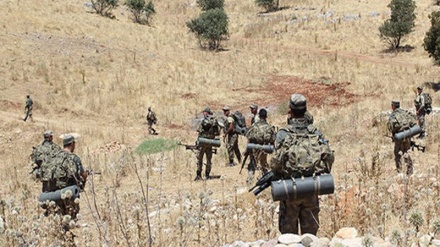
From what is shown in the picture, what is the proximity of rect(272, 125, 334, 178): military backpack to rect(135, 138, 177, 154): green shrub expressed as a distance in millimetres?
9758

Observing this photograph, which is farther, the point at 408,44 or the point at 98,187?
the point at 408,44

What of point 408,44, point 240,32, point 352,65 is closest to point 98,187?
point 352,65

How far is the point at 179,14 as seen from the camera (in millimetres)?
45656

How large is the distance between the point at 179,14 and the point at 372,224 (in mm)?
43311

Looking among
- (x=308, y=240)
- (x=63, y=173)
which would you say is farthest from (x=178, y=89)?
(x=308, y=240)

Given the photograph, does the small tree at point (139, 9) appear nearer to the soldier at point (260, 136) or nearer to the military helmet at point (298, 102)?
the soldier at point (260, 136)

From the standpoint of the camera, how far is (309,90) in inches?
889

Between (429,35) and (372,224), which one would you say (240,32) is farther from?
(372,224)

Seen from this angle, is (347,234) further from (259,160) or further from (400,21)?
(400,21)

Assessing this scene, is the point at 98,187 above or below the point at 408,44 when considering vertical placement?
below

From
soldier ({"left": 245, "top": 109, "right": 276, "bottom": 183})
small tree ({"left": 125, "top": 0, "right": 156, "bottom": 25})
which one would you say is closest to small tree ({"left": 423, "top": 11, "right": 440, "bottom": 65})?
soldier ({"left": 245, "top": 109, "right": 276, "bottom": 183})

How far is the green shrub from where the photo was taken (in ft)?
45.5

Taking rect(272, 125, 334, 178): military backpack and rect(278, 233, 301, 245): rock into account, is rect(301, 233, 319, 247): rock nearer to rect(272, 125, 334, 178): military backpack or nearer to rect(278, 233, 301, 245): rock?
rect(278, 233, 301, 245): rock

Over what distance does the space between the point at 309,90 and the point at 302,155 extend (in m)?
19.2
